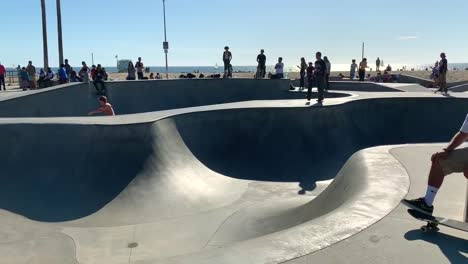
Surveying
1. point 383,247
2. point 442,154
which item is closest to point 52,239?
point 383,247

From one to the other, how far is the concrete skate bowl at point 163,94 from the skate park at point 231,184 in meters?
3.12

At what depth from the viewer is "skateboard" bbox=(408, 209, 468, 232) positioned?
3.60 m

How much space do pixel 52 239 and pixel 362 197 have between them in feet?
16.4

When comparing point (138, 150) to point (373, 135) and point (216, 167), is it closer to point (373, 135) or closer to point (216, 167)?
point (216, 167)

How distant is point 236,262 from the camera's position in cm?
315

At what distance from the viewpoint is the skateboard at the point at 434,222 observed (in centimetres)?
360

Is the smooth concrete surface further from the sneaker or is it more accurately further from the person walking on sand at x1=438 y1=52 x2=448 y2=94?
the person walking on sand at x1=438 y1=52 x2=448 y2=94

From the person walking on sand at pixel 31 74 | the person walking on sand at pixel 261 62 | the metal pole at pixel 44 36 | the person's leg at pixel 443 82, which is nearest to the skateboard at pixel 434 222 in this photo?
the person's leg at pixel 443 82

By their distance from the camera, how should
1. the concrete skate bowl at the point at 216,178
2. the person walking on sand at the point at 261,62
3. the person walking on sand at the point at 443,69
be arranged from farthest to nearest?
the person walking on sand at the point at 261,62 → the person walking on sand at the point at 443,69 → the concrete skate bowl at the point at 216,178

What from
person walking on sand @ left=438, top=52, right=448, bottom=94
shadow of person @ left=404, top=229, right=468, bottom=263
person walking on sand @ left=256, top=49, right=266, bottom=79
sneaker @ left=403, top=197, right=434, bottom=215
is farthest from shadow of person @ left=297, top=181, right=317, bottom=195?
person walking on sand @ left=256, top=49, right=266, bottom=79

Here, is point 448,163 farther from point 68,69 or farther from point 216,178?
point 68,69

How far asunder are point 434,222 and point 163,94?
17972 mm

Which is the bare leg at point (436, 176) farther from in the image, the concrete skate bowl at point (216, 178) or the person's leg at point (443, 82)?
the person's leg at point (443, 82)

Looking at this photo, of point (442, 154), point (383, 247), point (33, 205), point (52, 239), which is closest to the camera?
point (383, 247)
